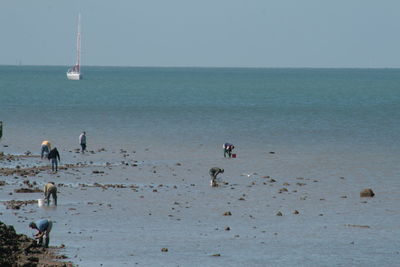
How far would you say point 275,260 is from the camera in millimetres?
29844

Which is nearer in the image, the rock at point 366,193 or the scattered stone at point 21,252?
the scattered stone at point 21,252

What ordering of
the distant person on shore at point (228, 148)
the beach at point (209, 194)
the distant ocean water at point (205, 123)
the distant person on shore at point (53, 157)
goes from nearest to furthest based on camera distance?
the beach at point (209, 194)
the distant person on shore at point (53, 157)
the distant person on shore at point (228, 148)
the distant ocean water at point (205, 123)

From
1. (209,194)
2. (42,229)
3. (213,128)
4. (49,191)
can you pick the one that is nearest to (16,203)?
(49,191)

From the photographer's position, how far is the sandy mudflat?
30594 mm

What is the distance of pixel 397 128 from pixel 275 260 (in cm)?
6722

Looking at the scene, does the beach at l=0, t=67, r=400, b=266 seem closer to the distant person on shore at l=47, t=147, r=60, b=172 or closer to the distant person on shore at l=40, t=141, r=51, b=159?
the distant person on shore at l=47, t=147, r=60, b=172

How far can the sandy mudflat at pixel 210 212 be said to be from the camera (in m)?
30.6

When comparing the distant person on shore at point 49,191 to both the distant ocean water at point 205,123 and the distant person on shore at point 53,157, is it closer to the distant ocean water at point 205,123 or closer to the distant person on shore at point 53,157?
the distant person on shore at point 53,157

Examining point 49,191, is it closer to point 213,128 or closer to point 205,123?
point 213,128

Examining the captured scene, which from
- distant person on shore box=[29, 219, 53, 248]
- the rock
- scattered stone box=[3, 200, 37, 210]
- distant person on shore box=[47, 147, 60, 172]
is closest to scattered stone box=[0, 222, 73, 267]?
distant person on shore box=[29, 219, 53, 248]

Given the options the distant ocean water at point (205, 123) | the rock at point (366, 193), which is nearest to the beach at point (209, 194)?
the distant ocean water at point (205, 123)

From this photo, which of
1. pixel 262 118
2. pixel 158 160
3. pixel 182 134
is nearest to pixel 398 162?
pixel 158 160

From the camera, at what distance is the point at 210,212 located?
3891cm

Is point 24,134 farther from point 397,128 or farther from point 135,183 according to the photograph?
point 397,128
